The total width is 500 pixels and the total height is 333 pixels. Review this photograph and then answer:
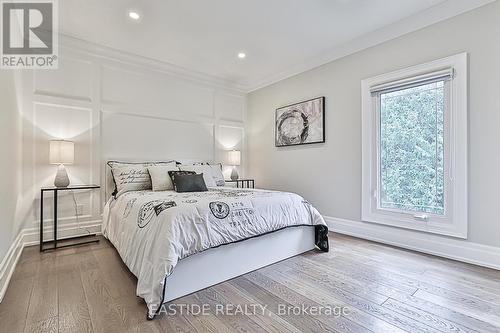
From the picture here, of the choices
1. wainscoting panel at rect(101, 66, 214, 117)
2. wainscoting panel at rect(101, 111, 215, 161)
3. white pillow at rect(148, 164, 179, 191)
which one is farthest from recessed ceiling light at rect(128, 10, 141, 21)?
white pillow at rect(148, 164, 179, 191)

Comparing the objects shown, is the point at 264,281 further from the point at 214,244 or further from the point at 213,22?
the point at 213,22

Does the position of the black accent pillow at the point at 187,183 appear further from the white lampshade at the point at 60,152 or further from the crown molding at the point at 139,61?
the crown molding at the point at 139,61

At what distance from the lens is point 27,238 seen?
9.41ft

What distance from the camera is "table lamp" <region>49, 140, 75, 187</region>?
2818 millimetres

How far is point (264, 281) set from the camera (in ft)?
6.76

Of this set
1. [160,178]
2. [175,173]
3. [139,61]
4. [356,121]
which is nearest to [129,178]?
[160,178]

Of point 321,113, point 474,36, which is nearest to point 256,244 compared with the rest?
point 321,113

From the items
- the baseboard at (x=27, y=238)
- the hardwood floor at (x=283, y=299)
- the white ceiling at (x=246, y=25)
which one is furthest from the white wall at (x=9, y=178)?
the white ceiling at (x=246, y=25)

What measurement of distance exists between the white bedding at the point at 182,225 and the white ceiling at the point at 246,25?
6.44 ft

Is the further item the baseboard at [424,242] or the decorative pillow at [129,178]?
the decorative pillow at [129,178]

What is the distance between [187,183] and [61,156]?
145 centimetres

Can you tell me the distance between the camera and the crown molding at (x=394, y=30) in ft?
8.05

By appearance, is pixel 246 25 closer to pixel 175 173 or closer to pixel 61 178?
pixel 175 173

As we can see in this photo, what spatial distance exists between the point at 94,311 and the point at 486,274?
3.12 metres
